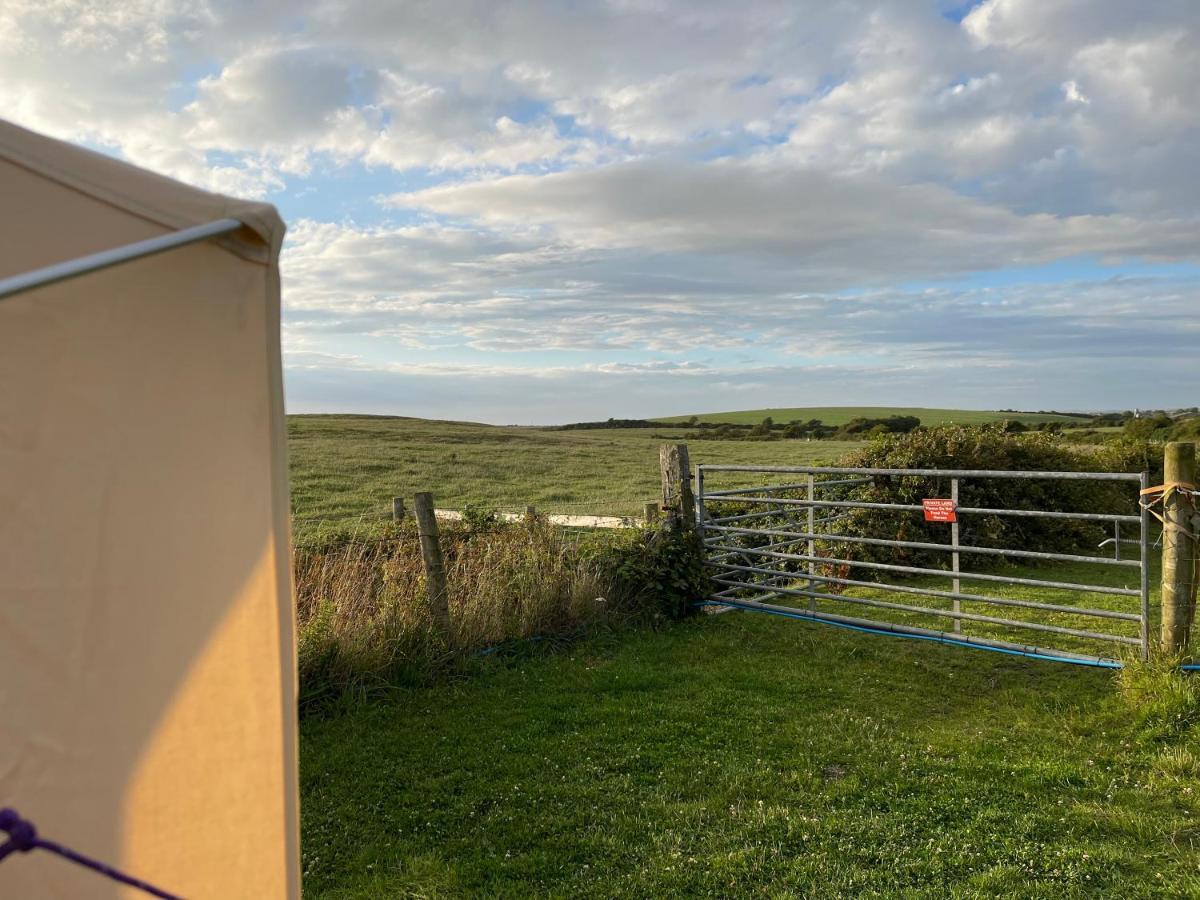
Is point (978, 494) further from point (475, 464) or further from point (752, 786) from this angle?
point (475, 464)

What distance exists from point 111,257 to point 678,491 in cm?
739

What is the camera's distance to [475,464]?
28.9 m

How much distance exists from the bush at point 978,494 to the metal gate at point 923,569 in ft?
0.14

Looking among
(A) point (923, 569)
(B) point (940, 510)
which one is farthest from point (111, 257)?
(B) point (940, 510)

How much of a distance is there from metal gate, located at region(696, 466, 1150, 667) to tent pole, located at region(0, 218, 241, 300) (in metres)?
4.99

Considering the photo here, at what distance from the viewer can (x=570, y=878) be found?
350 centimetres

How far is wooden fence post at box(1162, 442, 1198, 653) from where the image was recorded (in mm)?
5309

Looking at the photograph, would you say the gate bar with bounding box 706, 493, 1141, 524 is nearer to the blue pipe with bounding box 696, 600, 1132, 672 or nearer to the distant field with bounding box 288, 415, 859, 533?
the blue pipe with bounding box 696, 600, 1132, 672

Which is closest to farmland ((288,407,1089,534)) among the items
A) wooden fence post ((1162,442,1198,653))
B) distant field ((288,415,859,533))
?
distant field ((288,415,859,533))

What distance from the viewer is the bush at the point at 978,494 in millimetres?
11688

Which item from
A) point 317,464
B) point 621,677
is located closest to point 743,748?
point 621,677

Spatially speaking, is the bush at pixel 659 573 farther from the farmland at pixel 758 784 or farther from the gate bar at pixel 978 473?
the farmland at pixel 758 784

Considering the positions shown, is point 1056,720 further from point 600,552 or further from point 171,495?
point 171,495

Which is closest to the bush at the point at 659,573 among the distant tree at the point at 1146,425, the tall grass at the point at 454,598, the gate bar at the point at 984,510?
the tall grass at the point at 454,598
